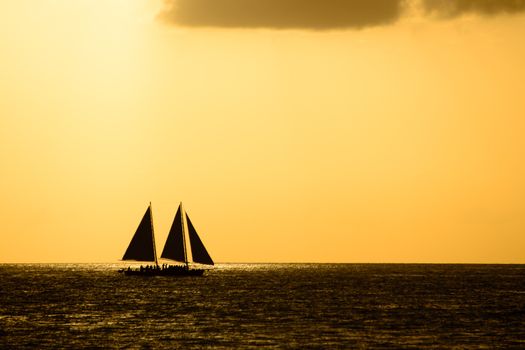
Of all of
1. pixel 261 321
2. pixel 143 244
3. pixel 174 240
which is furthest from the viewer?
pixel 143 244

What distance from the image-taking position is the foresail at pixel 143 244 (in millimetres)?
186625

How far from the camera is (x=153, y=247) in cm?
18925

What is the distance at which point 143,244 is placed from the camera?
18750cm

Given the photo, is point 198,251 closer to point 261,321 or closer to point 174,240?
point 174,240

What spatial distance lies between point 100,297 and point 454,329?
6246 centimetres

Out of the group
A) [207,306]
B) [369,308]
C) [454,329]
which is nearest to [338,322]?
[454,329]

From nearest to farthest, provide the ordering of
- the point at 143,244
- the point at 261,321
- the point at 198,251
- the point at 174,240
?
the point at 261,321
the point at 198,251
the point at 174,240
the point at 143,244

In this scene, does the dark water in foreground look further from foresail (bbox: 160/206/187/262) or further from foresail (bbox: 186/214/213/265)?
foresail (bbox: 160/206/187/262)

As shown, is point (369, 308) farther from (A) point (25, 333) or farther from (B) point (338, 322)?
(A) point (25, 333)

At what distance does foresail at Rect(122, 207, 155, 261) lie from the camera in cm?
18662

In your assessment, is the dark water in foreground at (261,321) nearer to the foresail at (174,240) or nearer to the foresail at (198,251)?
the foresail at (198,251)

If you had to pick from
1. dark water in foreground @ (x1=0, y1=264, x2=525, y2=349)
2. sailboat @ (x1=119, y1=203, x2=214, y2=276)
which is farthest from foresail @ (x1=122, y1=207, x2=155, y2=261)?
dark water in foreground @ (x1=0, y1=264, x2=525, y2=349)

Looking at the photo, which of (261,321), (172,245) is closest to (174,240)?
(172,245)

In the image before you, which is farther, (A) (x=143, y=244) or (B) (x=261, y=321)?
(A) (x=143, y=244)
